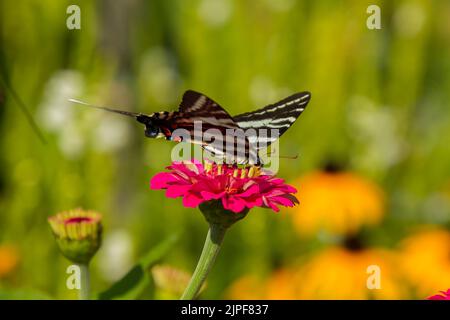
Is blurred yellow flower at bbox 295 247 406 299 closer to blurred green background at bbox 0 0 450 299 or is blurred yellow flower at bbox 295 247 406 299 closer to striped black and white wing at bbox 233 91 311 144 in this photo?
blurred green background at bbox 0 0 450 299

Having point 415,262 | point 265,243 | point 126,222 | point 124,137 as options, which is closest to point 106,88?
point 124,137

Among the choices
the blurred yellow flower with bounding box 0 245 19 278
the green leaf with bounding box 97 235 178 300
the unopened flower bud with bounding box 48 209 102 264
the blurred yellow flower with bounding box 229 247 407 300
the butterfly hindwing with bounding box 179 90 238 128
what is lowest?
the blurred yellow flower with bounding box 229 247 407 300

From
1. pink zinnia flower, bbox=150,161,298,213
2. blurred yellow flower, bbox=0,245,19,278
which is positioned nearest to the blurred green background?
blurred yellow flower, bbox=0,245,19,278

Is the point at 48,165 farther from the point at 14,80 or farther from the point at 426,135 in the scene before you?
the point at 426,135

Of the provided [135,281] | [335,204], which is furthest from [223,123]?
[335,204]

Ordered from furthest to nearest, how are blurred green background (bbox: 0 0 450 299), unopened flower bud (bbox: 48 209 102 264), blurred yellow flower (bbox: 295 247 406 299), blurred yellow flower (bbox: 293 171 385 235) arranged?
blurred green background (bbox: 0 0 450 299) → blurred yellow flower (bbox: 293 171 385 235) → blurred yellow flower (bbox: 295 247 406 299) → unopened flower bud (bbox: 48 209 102 264)
